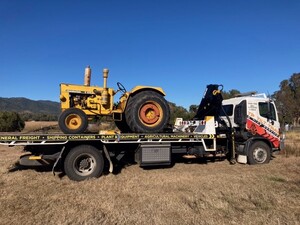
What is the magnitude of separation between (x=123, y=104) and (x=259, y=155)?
5.27 metres

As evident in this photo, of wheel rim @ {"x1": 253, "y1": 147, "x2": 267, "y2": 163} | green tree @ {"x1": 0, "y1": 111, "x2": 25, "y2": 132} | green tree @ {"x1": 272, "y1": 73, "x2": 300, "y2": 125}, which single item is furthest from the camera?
green tree @ {"x1": 272, "y1": 73, "x2": 300, "y2": 125}

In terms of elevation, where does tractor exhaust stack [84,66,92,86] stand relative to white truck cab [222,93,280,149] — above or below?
above

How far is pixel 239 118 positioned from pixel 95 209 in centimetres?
680

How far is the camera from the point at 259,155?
33.8 ft

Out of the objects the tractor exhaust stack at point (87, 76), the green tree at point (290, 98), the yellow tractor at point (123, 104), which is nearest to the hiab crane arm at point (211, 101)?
the yellow tractor at point (123, 104)

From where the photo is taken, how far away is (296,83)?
6519cm

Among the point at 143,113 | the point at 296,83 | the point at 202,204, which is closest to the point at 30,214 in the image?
the point at 202,204

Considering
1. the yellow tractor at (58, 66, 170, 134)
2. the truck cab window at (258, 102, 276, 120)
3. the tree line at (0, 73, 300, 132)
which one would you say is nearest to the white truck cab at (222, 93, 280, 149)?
the truck cab window at (258, 102, 276, 120)

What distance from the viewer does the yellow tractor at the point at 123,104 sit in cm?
855

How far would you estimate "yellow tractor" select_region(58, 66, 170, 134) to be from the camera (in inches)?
336

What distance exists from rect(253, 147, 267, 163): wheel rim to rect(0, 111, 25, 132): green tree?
2117 cm

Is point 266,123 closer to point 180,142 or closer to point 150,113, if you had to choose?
point 180,142

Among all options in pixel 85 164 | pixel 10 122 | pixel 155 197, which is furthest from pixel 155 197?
pixel 10 122

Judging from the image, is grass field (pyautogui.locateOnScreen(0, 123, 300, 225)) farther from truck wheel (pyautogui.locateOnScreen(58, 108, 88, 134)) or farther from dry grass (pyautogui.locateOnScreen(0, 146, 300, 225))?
truck wheel (pyautogui.locateOnScreen(58, 108, 88, 134))
